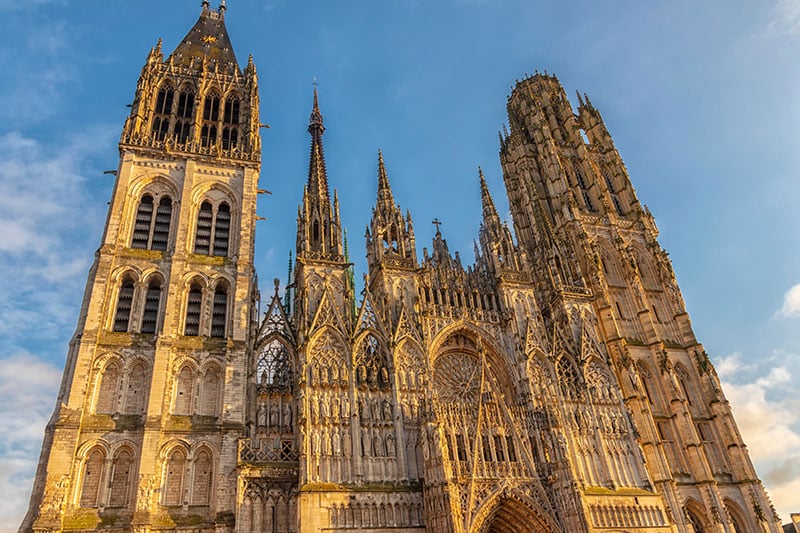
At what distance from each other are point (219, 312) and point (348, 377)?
7.26 m

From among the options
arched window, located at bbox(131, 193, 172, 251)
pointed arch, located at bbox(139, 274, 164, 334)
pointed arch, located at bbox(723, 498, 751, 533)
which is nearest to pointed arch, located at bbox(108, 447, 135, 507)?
pointed arch, located at bbox(139, 274, 164, 334)

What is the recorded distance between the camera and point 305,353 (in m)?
26.7

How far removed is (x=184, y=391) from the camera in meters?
25.8

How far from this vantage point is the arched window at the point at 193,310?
1093 inches

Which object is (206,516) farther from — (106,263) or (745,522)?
(745,522)

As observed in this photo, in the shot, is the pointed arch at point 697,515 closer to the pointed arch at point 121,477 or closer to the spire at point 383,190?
the spire at point 383,190

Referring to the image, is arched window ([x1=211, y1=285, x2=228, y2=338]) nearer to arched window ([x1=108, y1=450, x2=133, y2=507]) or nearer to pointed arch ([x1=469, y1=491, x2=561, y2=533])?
arched window ([x1=108, y1=450, x2=133, y2=507])

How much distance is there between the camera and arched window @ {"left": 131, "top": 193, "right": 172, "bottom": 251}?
29750 millimetres

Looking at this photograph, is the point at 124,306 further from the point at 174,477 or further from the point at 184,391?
the point at 174,477

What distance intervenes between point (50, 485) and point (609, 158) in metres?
42.4

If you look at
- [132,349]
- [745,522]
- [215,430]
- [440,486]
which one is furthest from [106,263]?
[745,522]

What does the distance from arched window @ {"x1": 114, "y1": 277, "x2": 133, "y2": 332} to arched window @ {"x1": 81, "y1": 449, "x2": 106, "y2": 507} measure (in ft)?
19.2

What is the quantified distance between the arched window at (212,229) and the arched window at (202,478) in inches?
417

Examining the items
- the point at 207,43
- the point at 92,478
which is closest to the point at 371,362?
the point at 92,478
